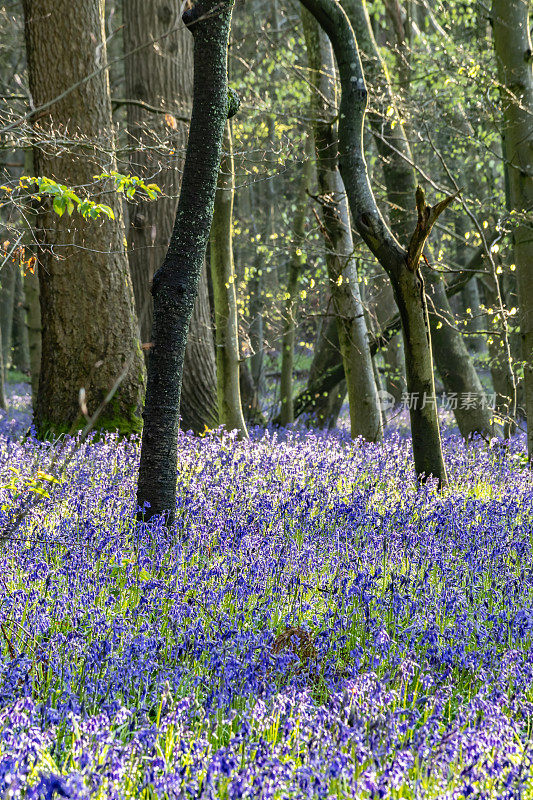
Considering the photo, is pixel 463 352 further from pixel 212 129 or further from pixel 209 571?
pixel 209 571

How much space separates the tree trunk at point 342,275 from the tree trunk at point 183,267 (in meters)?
4.38

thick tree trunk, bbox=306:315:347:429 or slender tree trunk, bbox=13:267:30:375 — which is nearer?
thick tree trunk, bbox=306:315:347:429

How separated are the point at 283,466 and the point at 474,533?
2.31 metres

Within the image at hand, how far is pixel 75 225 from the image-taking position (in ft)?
26.7

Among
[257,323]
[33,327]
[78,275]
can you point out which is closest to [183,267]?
[78,275]

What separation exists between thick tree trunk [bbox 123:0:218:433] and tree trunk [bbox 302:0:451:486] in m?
3.39

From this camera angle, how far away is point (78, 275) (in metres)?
8.09

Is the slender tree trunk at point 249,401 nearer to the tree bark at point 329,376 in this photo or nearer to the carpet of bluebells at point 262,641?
the tree bark at point 329,376

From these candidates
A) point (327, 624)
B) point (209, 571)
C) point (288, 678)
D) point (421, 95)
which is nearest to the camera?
point (288, 678)

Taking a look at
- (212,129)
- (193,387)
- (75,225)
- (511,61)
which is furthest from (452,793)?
(511,61)

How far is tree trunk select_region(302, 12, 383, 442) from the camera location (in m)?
9.37

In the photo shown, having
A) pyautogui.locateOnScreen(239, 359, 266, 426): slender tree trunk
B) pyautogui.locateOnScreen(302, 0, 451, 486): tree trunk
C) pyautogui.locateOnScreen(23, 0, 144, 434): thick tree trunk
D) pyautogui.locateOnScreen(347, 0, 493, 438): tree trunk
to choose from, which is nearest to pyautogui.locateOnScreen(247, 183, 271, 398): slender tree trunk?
pyautogui.locateOnScreen(239, 359, 266, 426): slender tree trunk

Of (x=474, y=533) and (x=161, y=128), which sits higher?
(x=161, y=128)

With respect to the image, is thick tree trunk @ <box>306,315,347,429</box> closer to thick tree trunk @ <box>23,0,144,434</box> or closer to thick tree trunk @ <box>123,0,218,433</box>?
thick tree trunk @ <box>123,0,218,433</box>
